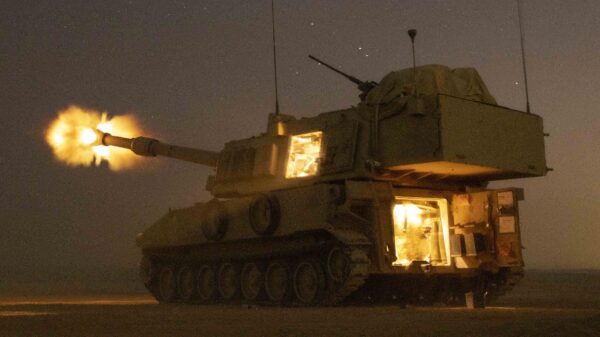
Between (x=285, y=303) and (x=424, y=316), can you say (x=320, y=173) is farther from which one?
(x=424, y=316)

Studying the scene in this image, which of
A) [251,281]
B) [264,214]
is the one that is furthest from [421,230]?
[251,281]

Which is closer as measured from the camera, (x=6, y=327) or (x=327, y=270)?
(x=6, y=327)

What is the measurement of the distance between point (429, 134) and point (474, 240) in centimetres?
337

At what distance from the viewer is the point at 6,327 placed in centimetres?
1190

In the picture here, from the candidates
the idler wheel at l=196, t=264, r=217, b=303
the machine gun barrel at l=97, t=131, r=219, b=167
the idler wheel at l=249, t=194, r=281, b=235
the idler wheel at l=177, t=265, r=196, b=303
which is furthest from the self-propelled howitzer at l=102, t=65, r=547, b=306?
the machine gun barrel at l=97, t=131, r=219, b=167

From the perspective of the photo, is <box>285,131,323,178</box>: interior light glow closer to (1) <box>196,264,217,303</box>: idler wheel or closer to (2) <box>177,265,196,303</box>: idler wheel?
(1) <box>196,264,217,303</box>: idler wheel

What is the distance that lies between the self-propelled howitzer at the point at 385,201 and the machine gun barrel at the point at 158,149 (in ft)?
6.74

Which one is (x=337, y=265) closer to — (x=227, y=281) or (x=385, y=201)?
(x=385, y=201)

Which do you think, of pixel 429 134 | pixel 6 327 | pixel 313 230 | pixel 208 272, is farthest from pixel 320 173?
pixel 6 327

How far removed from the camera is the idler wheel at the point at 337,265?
18.4 metres

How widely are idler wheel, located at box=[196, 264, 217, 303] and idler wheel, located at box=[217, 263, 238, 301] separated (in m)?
0.29

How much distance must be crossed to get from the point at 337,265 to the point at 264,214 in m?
3.03

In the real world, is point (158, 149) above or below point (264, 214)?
above

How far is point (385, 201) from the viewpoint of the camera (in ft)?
64.1
